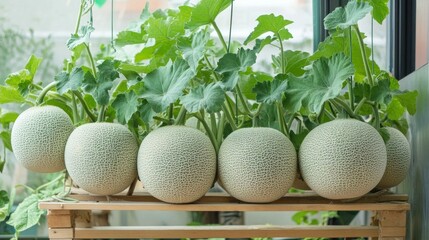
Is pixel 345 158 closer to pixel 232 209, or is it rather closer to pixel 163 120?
pixel 232 209

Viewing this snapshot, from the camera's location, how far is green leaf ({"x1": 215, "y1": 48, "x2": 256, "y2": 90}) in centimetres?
92

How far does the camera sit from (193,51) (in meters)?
0.93

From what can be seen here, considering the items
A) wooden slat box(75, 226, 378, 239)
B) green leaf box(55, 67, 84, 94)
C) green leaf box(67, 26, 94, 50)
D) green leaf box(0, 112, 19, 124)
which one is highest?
green leaf box(67, 26, 94, 50)

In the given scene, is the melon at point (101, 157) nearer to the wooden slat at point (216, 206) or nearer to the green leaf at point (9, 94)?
the wooden slat at point (216, 206)

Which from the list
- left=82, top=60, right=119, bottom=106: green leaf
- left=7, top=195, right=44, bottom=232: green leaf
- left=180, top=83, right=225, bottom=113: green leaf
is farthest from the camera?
left=7, top=195, right=44, bottom=232: green leaf

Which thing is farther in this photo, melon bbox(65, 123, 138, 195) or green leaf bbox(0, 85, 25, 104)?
green leaf bbox(0, 85, 25, 104)

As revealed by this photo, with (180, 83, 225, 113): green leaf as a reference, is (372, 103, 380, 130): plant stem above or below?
below

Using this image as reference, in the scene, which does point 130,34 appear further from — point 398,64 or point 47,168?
point 398,64

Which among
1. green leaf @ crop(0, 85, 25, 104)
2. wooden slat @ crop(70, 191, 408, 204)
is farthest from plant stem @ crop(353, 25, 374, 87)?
green leaf @ crop(0, 85, 25, 104)

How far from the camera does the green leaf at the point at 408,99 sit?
99 centimetres

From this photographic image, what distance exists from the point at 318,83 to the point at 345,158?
135 mm

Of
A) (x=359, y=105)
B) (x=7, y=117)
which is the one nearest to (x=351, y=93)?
(x=359, y=105)

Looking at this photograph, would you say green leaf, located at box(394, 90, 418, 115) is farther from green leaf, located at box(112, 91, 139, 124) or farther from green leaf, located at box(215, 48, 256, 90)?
green leaf, located at box(112, 91, 139, 124)

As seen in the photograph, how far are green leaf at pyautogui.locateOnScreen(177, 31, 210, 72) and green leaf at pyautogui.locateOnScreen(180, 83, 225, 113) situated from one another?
0.04 m
